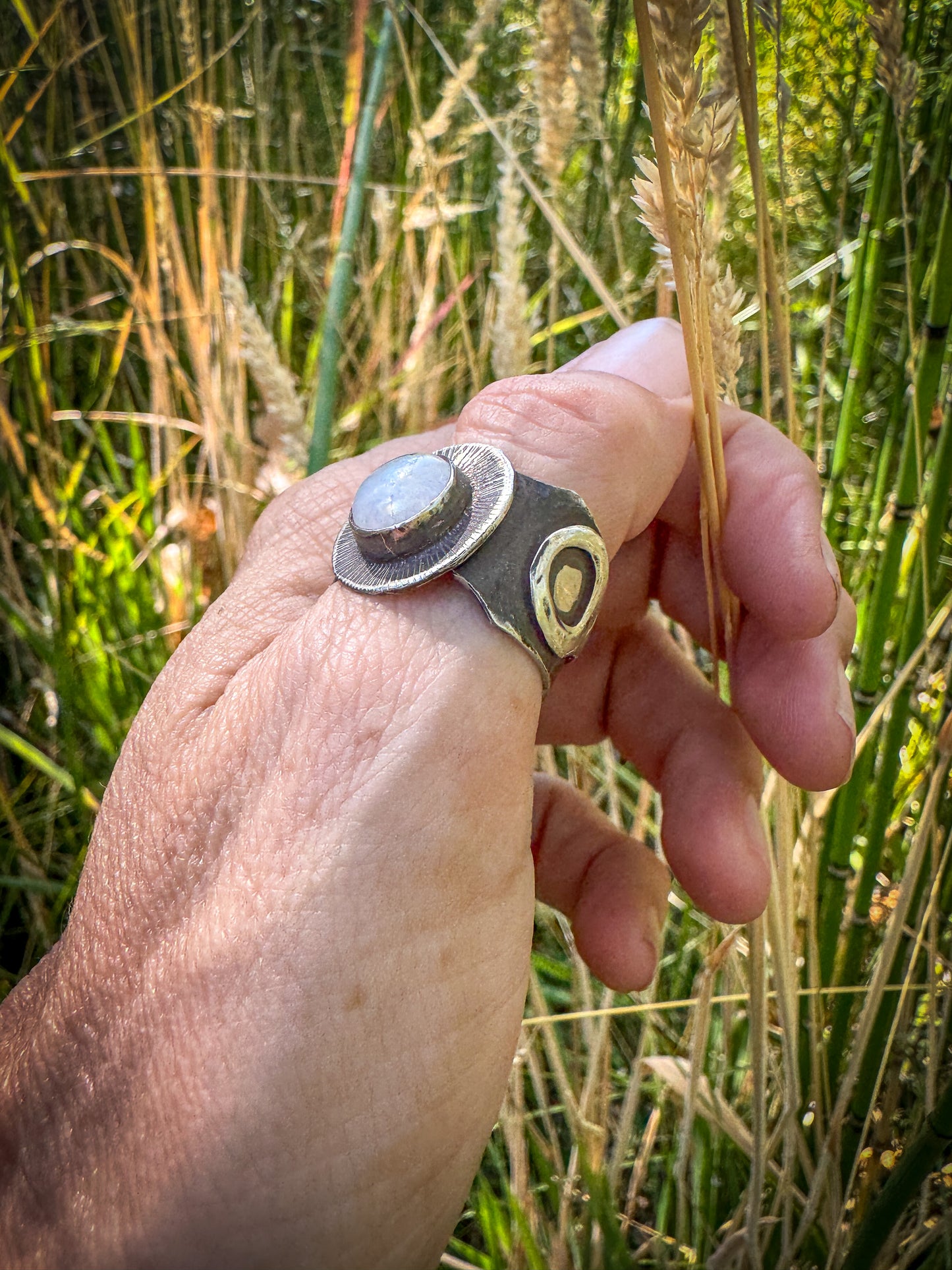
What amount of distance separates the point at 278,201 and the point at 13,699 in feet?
3.28

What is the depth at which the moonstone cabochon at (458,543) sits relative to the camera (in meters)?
0.50

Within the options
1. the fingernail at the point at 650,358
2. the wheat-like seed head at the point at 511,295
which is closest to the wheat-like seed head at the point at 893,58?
the fingernail at the point at 650,358

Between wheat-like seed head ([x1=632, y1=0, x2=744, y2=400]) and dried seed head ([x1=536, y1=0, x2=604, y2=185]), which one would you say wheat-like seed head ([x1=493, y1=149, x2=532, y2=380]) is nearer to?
dried seed head ([x1=536, y1=0, x2=604, y2=185])

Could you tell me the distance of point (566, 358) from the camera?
1353 millimetres

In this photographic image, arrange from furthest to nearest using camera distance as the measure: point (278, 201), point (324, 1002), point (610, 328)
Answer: point (278, 201) → point (610, 328) → point (324, 1002)

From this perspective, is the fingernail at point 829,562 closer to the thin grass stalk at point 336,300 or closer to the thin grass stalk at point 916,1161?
the thin grass stalk at point 916,1161

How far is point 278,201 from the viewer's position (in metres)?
1.71

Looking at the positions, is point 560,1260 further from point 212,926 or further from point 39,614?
point 39,614

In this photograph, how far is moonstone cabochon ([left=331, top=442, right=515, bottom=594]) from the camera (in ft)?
1.64

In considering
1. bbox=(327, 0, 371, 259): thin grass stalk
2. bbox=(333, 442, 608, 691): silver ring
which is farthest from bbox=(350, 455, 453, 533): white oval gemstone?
bbox=(327, 0, 371, 259): thin grass stalk

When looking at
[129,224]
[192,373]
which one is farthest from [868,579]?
[129,224]

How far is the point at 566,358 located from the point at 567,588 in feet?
3.01

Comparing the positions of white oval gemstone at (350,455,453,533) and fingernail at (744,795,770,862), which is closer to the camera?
white oval gemstone at (350,455,453,533)

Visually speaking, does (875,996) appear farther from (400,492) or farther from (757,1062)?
(400,492)
